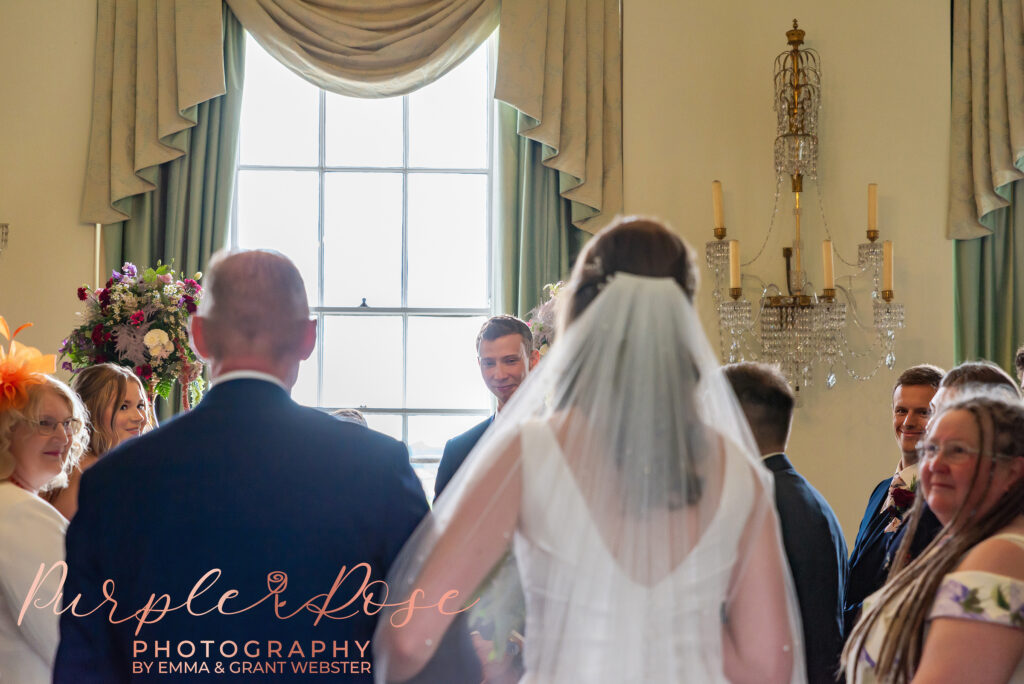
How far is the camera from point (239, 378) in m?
1.77

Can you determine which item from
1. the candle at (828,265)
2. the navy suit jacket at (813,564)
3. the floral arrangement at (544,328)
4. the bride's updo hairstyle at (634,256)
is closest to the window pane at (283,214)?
the floral arrangement at (544,328)

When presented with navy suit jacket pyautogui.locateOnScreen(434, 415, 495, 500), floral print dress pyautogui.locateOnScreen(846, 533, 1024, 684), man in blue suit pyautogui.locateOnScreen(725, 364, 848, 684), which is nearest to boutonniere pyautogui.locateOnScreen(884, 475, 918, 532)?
man in blue suit pyautogui.locateOnScreen(725, 364, 848, 684)

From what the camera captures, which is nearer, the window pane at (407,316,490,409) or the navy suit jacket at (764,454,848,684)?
the navy suit jacket at (764,454,848,684)

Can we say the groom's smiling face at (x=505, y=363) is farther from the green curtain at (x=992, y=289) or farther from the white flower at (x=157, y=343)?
the green curtain at (x=992, y=289)

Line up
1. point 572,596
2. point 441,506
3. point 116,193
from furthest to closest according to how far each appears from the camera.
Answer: point 116,193
point 441,506
point 572,596

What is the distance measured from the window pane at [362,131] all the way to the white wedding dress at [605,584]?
4.12 metres

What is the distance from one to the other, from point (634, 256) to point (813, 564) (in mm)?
1041

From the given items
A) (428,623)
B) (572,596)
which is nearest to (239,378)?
(428,623)

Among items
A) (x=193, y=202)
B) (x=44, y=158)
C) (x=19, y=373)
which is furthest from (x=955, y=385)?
(x=44, y=158)

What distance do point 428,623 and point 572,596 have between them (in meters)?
0.25

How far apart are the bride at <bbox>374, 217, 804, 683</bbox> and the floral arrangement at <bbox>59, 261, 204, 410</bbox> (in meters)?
2.69

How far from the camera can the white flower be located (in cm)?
392

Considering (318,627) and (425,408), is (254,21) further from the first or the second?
(318,627)

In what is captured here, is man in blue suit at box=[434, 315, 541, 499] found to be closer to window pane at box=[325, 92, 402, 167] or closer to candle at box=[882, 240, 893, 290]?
candle at box=[882, 240, 893, 290]
